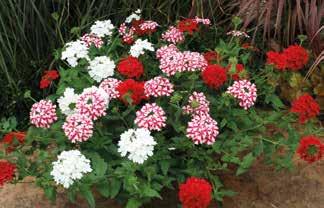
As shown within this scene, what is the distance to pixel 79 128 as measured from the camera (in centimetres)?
Result: 220

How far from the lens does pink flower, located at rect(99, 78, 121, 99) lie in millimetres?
2373

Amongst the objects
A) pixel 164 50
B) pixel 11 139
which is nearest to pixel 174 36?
pixel 164 50

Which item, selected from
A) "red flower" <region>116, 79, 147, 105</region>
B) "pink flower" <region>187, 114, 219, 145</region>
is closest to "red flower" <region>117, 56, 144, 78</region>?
"red flower" <region>116, 79, 147, 105</region>

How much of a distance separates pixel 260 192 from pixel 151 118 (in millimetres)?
717

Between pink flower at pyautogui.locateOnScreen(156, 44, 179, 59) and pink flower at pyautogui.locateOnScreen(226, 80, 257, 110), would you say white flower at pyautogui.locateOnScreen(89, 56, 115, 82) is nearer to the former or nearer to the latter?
pink flower at pyautogui.locateOnScreen(156, 44, 179, 59)

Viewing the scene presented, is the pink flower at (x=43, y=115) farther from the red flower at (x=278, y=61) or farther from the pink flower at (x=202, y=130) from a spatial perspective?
the red flower at (x=278, y=61)

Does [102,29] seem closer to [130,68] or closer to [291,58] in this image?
[130,68]

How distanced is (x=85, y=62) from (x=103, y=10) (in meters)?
0.77

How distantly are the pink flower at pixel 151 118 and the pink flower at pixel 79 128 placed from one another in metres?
0.18

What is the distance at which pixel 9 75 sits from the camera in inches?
125

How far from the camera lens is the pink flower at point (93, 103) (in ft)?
7.45

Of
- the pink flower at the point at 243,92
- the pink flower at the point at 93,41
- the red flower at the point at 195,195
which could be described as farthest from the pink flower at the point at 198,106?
the pink flower at the point at 93,41

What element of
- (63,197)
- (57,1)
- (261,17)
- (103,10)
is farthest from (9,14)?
(261,17)

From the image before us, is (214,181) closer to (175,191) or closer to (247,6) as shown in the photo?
(175,191)
